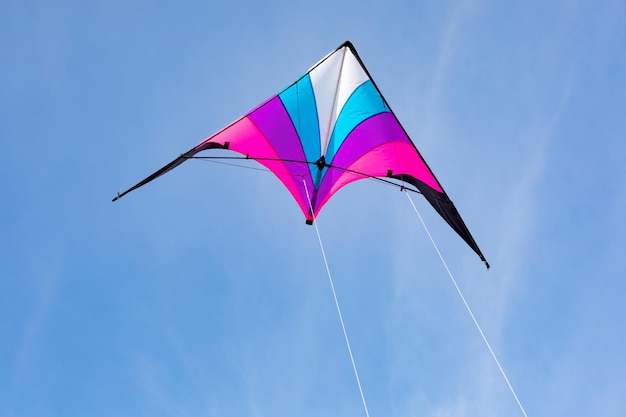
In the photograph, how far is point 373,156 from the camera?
8.26m

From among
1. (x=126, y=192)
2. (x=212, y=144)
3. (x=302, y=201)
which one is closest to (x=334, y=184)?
(x=302, y=201)

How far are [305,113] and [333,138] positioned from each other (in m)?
0.64

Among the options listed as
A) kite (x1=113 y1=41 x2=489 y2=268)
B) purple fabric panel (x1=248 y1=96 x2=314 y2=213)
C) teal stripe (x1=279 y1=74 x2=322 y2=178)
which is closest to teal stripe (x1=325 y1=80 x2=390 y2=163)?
kite (x1=113 y1=41 x2=489 y2=268)

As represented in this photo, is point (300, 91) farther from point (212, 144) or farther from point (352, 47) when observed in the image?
point (212, 144)

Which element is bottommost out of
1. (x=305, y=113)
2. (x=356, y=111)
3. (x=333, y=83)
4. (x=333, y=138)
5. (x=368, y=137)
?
(x=368, y=137)

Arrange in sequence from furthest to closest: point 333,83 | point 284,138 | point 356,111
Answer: point 333,83
point 356,111
point 284,138

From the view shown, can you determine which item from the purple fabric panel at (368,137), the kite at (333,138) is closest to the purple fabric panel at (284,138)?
the kite at (333,138)

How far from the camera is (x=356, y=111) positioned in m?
8.45

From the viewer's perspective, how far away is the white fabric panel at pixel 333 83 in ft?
27.7

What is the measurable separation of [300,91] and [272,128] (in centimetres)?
81

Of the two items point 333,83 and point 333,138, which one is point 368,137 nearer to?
point 333,138

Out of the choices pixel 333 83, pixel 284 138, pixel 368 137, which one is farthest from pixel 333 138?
pixel 333 83

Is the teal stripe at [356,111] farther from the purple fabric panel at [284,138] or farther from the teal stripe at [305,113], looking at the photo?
the purple fabric panel at [284,138]

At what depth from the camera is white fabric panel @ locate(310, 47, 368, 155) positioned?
8445 millimetres
